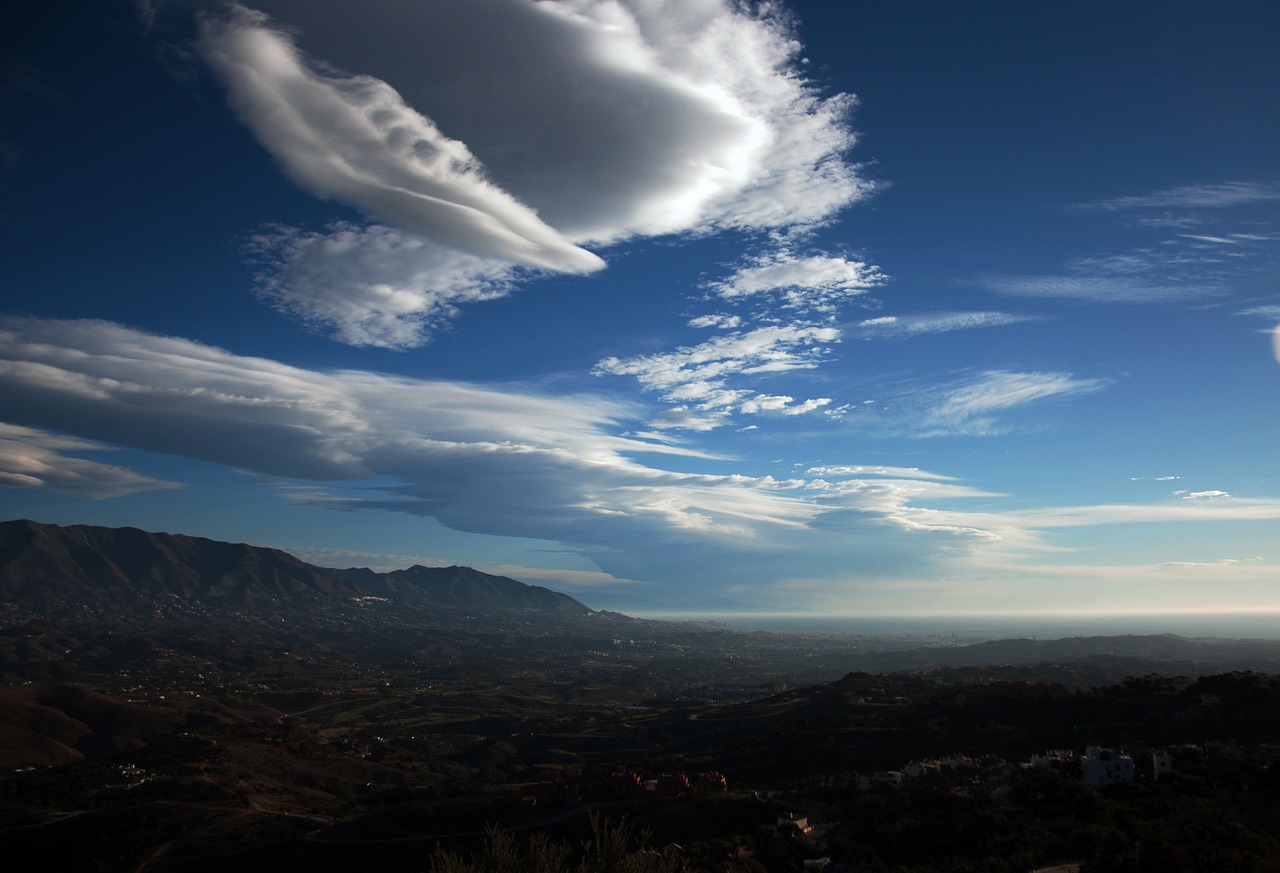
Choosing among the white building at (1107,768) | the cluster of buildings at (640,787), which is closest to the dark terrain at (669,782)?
the cluster of buildings at (640,787)

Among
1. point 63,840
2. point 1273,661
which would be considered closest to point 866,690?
point 63,840

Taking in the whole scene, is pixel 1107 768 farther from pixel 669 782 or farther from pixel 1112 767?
pixel 669 782

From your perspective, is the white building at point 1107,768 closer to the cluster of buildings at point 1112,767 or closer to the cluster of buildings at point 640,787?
the cluster of buildings at point 1112,767

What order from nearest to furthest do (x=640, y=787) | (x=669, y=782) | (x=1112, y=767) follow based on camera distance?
(x=1112, y=767) < (x=669, y=782) < (x=640, y=787)

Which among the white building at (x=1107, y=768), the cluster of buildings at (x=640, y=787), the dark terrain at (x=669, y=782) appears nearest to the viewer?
the dark terrain at (x=669, y=782)

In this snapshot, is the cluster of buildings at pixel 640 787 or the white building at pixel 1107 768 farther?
the cluster of buildings at pixel 640 787

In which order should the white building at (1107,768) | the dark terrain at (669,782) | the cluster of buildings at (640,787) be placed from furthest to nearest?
the cluster of buildings at (640,787) < the white building at (1107,768) < the dark terrain at (669,782)

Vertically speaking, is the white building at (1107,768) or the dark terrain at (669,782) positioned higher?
the white building at (1107,768)

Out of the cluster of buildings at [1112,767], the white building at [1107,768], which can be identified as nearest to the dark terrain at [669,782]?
the cluster of buildings at [1112,767]

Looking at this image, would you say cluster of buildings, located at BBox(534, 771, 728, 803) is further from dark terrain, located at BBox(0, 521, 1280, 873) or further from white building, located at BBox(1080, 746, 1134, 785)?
white building, located at BBox(1080, 746, 1134, 785)

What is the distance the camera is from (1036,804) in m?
31.0

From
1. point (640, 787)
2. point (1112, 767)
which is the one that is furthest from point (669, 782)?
point (1112, 767)

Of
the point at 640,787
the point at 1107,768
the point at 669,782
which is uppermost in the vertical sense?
the point at 1107,768

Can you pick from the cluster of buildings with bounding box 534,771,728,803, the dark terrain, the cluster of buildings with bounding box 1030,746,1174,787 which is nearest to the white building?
the cluster of buildings with bounding box 1030,746,1174,787
